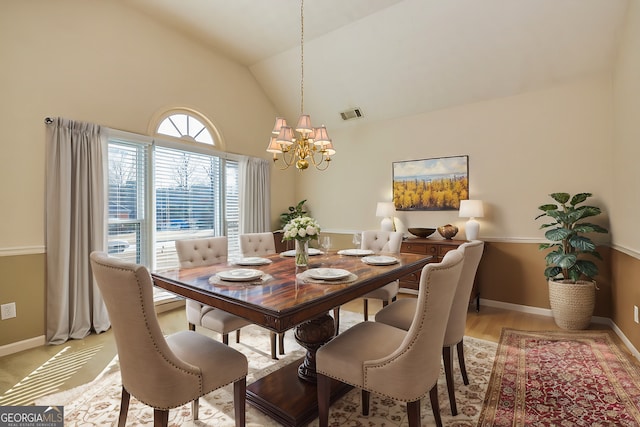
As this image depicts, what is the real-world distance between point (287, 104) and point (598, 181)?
4399 millimetres

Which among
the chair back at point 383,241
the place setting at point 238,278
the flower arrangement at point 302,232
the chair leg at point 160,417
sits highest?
the flower arrangement at point 302,232

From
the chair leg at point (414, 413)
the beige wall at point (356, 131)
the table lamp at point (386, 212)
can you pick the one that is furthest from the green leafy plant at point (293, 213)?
the chair leg at point (414, 413)

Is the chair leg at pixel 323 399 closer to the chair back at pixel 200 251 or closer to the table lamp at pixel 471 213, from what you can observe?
the chair back at pixel 200 251

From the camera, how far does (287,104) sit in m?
5.42

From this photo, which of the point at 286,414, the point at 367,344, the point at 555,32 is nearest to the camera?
the point at 367,344

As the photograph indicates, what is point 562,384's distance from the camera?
2240 mm

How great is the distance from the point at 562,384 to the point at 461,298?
1.11 metres

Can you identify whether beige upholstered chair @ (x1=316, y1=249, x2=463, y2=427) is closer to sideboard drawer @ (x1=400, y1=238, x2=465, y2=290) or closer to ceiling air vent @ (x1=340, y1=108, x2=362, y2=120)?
sideboard drawer @ (x1=400, y1=238, x2=465, y2=290)

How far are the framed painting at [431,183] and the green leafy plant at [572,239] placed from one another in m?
1.12

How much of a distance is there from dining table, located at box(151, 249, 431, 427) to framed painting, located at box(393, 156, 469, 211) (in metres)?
2.18

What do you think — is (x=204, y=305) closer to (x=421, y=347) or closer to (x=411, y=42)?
(x=421, y=347)

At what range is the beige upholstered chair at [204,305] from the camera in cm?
230

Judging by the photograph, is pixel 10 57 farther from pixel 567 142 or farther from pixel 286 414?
pixel 567 142

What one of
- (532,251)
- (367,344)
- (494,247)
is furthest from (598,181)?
(367,344)
